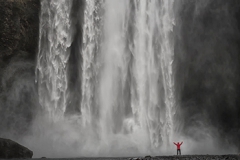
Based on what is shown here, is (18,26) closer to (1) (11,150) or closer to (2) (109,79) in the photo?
(2) (109,79)

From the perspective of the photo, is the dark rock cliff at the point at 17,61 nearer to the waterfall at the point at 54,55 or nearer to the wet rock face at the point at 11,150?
the waterfall at the point at 54,55

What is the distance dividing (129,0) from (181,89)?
11.5m

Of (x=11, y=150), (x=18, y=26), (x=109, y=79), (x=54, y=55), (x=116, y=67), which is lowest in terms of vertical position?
(x=11, y=150)

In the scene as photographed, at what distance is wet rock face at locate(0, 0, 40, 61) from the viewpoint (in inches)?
1631

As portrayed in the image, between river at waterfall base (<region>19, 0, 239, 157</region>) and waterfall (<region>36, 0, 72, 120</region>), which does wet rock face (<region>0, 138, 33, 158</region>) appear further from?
waterfall (<region>36, 0, 72, 120</region>)

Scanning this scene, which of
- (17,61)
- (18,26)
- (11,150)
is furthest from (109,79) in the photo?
(11,150)

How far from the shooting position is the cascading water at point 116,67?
40.2 meters

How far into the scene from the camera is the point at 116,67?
4244cm

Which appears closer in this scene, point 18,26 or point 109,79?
point 109,79

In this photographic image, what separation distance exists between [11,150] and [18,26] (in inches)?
575

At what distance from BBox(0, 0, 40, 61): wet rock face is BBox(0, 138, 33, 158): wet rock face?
11.2 metres

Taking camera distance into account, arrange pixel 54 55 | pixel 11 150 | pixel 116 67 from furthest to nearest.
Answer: pixel 54 55 < pixel 116 67 < pixel 11 150

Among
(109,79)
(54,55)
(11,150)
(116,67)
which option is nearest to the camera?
(11,150)

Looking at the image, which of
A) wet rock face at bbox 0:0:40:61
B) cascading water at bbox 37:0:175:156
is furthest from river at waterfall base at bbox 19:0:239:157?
wet rock face at bbox 0:0:40:61
